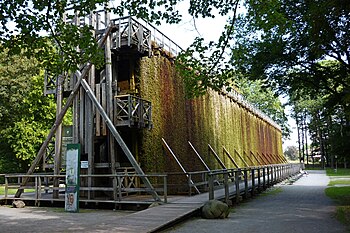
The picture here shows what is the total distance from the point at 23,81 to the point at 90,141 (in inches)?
662

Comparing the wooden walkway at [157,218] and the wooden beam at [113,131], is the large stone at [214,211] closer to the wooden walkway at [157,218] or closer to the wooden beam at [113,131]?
the wooden walkway at [157,218]

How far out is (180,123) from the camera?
55.1 feet

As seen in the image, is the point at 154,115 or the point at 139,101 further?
the point at 154,115

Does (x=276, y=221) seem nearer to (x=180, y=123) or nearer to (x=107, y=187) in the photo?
(x=107, y=187)

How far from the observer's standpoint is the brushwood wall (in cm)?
1423

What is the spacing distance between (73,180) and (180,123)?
7249 mm

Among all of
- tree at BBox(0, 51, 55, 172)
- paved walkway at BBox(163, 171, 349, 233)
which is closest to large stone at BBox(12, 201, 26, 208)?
paved walkway at BBox(163, 171, 349, 233)

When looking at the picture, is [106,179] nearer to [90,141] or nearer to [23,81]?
[90,141]

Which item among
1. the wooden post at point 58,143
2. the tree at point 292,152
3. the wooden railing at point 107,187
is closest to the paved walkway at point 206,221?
the wooden railing at point 107,187

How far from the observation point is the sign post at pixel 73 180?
10.6 metres

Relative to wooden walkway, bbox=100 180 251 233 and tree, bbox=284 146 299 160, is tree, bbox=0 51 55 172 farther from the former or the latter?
tree, bbox=284 146 299 160

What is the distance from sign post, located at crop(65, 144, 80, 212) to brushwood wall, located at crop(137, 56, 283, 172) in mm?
3245

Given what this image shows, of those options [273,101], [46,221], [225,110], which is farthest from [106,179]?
[273,101]

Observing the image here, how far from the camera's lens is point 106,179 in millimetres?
13984
